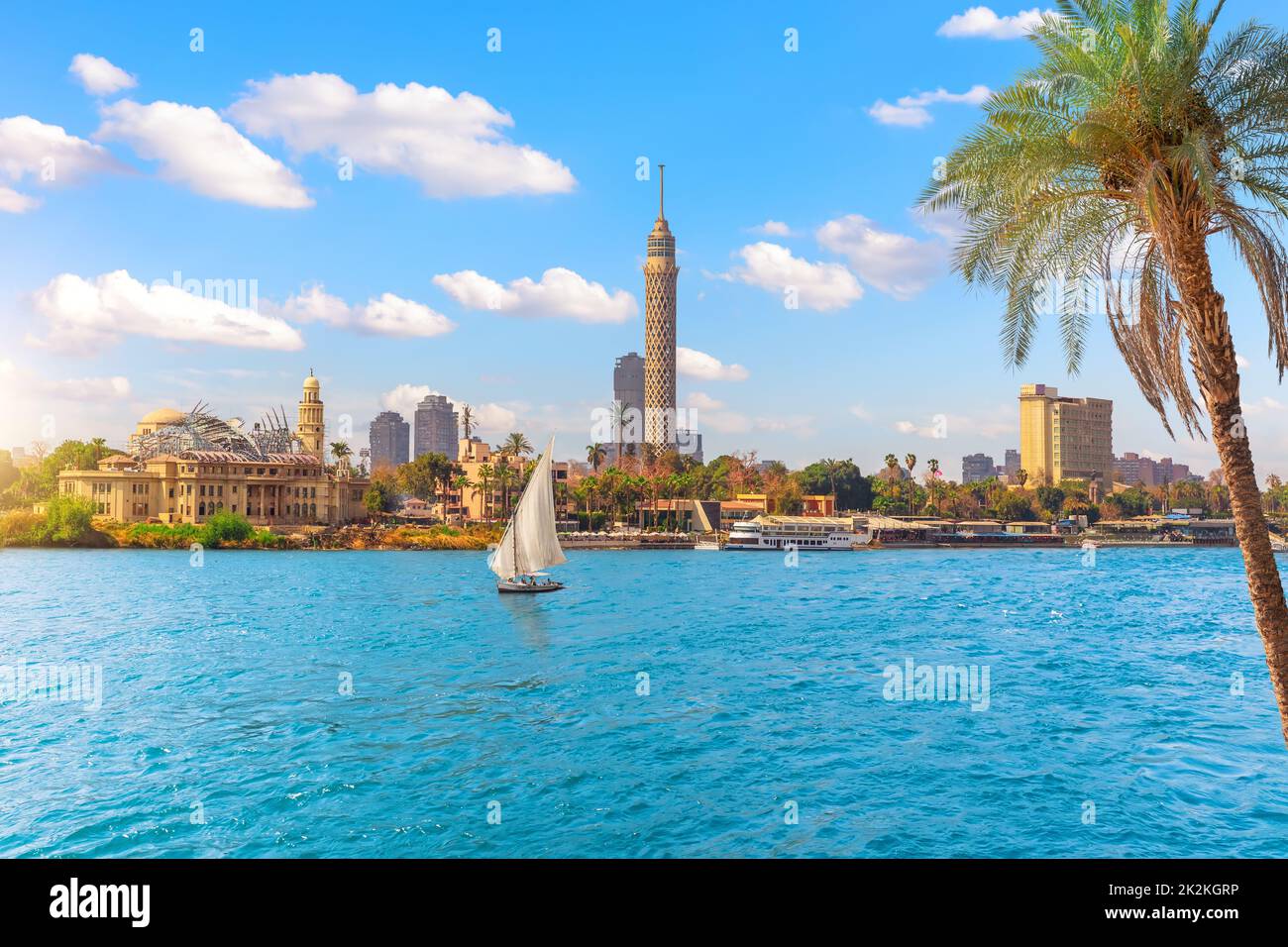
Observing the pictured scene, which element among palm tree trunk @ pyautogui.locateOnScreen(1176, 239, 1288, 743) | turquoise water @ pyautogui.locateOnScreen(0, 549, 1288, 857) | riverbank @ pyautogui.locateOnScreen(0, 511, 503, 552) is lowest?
turquoise water @ pyautogui.locateOnScreen(0, 549, 1288, 857)

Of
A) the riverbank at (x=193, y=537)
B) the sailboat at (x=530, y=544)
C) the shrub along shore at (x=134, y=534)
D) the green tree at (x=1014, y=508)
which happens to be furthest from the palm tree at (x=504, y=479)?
the green tree at (x=1014, y=508)

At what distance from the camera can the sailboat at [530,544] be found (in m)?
56.6

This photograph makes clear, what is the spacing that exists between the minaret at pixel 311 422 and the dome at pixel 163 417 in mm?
21264

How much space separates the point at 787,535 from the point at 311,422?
81.8 m

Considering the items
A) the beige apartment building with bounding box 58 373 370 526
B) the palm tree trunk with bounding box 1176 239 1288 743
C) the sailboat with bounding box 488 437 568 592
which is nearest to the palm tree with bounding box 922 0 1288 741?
the palm tree trunk with bounding box 1176 239 1288 743

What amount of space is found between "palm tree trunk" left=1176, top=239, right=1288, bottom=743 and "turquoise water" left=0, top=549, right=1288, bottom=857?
787cm

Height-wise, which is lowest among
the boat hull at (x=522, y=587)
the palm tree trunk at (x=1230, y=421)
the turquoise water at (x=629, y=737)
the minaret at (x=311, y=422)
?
the turquoise water at (x=629, y=737)

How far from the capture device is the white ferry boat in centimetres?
13800

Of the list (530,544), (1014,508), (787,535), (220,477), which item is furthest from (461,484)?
(1014,508)

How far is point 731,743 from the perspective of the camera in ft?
79.4

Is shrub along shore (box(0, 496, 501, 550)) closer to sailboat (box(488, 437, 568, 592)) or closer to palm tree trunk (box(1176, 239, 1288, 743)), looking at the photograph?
sailboat (box(488, 437, 568, 592))

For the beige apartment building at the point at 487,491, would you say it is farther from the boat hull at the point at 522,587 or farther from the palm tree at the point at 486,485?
the boat hull at the point at 522,587
